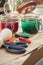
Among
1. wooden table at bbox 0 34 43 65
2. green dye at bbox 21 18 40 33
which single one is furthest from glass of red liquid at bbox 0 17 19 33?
wooden table at bbox 0 34 43 65

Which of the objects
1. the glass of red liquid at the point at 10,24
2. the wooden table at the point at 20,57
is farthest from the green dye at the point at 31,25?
the wooden table at the point at 20,57

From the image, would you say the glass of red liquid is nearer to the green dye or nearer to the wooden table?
the green dye

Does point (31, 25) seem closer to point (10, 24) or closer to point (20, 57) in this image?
point (10, 24)

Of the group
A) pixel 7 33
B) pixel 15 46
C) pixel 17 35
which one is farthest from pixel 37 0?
pixel 15 46

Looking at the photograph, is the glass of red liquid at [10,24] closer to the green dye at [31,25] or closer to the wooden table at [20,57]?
the green dye at [31,25]

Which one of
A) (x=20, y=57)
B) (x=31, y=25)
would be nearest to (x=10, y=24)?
(x=31, y=25)

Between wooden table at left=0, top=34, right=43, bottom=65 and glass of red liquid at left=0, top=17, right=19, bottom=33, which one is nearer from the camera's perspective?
wooden table at left=0, top=34, right=43, bottom=65

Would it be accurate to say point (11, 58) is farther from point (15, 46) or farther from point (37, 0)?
point (37, 0)

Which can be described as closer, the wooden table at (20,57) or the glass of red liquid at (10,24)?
the wooden table at (20,57)

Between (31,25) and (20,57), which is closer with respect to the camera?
(20,57)

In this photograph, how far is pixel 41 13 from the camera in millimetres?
1127

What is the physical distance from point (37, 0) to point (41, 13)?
531 mm

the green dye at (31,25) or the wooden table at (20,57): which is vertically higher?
the green dye at (31,25)

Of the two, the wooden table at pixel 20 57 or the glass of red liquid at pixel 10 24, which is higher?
the glass of red liquid at pixel 10 24
